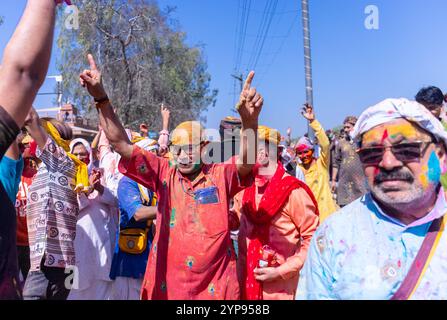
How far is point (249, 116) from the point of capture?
2.68 m

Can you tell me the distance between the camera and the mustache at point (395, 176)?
6.29ft

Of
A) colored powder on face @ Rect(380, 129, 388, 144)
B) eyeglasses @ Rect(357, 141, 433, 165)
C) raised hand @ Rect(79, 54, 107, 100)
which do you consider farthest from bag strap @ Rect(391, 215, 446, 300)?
raised hand @ Rect(79, 54, 107, 100)

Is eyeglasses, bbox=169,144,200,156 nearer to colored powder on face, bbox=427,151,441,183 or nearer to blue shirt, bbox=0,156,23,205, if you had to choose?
blue shirt, bbox=0,156,23,205

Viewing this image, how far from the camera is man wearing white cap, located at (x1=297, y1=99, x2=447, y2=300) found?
1.79m

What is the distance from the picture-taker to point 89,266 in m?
4.36

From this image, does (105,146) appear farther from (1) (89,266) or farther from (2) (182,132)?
(2) (182,132)

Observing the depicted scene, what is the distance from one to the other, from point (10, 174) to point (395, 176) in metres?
1.69

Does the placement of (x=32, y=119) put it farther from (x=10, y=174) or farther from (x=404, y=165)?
(x=404, y=165)

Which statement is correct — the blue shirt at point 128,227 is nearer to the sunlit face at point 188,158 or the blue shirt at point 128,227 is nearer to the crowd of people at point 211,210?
the crowd of people at point 211,210

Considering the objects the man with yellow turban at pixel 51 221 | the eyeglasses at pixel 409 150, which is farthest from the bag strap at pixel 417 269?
the man with yellow turban at pixel 51 221

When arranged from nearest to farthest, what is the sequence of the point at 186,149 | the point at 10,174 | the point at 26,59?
the point at 26,59 → the point at 10,174 → the point at 186,149

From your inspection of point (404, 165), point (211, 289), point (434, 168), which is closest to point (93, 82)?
point (211, 289)
